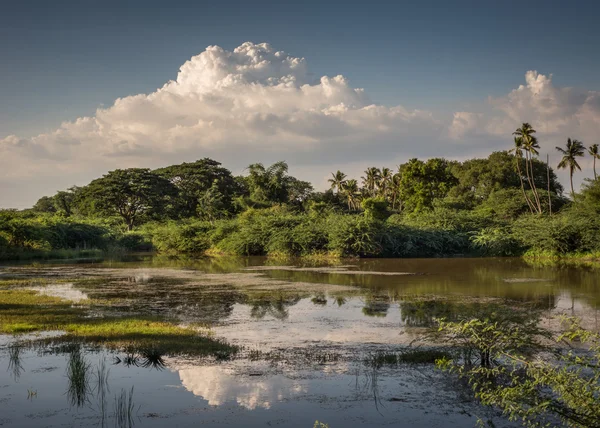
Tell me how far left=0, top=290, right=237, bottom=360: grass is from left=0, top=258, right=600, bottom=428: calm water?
0.43 metres

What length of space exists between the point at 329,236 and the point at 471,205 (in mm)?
26216

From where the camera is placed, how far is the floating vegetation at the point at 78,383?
320 inches

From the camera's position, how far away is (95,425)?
716 centimetres

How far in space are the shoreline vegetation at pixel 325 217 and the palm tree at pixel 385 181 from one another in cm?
22

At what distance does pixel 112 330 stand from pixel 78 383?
411cm

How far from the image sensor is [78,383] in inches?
336

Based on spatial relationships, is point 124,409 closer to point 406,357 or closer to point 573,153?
point 406,357

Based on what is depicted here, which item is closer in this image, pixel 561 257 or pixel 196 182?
pixel 561 257

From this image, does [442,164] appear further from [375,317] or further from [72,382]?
[72,382]

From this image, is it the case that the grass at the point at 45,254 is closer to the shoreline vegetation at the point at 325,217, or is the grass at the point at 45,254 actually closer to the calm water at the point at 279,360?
the shoreline vegetation at the point at 325,217

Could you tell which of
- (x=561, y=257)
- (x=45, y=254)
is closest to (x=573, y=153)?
(x=561, y=257)

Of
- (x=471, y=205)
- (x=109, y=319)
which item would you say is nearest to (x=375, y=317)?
(x=109, y=319)

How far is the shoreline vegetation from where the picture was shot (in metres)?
38.8

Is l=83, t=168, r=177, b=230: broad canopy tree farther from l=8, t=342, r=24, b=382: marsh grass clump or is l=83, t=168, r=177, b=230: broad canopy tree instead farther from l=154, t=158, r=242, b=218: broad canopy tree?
l=8, t=342, r=24, b=382: marsh grass clump
